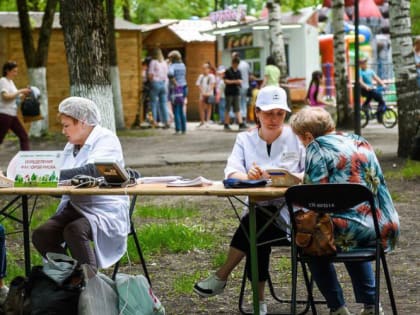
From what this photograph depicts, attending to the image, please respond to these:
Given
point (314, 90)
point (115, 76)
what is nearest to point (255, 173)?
point (314, 90)

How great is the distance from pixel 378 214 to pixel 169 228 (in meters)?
4.06

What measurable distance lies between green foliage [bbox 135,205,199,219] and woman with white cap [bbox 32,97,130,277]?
164 inches

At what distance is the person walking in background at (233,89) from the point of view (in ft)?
84.0

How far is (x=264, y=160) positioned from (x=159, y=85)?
782 inches

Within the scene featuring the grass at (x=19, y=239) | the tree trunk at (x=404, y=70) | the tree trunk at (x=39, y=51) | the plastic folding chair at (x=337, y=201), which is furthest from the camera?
the tree trunk at (x=39, y=51)

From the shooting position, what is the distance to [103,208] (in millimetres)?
6754

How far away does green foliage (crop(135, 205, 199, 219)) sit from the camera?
11.1 m

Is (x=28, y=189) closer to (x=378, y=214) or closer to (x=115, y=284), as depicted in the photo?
(x=115, y=284)

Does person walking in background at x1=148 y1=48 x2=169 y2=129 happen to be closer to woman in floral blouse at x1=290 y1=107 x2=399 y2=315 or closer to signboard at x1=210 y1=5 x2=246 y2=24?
signboard at x1=210 y1=5 x2=246 y2=24

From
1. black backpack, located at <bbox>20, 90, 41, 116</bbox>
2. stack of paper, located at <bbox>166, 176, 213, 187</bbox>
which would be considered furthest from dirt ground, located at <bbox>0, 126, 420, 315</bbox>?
black backpack, located at <bbox>20, 90, 41, 116</bbox>

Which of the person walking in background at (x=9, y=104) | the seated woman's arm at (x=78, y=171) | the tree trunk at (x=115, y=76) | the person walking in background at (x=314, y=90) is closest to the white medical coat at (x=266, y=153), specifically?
the seated woman's arm at (x=78, y=171)

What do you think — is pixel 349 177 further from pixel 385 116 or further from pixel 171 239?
pixel 385 116

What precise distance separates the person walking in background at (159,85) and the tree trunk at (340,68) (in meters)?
4.51

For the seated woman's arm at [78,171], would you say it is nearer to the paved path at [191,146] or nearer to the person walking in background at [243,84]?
the paved path at [191,146]
